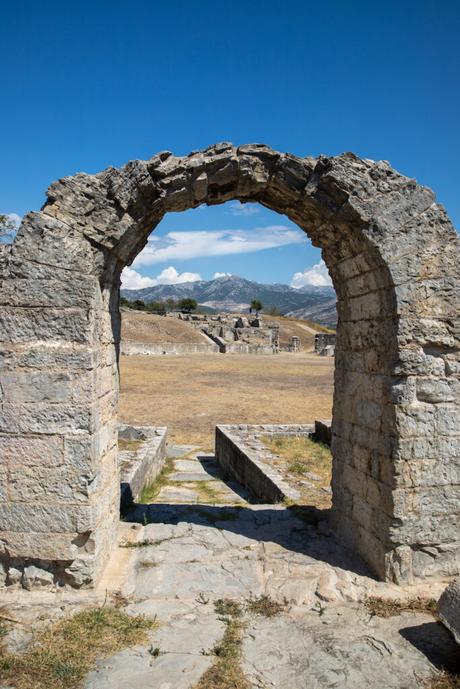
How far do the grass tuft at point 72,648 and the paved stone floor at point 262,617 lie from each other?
0.38 ft

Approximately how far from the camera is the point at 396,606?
4387mm

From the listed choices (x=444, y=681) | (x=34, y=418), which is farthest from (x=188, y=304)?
(x=444, y=681)

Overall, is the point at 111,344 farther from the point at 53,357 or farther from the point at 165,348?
the point at 165,348

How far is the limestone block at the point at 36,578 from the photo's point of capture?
177 inches

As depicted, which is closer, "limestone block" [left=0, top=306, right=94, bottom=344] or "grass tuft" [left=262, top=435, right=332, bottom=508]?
"limestone block" [left=0, top=306, right=94, bottom=344]

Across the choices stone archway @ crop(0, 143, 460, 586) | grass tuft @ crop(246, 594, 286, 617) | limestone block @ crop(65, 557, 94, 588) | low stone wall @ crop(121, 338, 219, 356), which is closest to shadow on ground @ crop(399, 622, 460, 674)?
stone archway @ crop(0, 143, 460, 586)

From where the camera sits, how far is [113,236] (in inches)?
181

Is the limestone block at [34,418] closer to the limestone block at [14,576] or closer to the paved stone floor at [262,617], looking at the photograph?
the limestone block at [14,576]

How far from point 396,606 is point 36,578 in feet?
10.7

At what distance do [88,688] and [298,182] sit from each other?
4.56 meters

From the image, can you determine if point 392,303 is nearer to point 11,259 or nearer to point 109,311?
point 109,311

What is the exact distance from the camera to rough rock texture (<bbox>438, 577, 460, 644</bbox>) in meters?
3.66

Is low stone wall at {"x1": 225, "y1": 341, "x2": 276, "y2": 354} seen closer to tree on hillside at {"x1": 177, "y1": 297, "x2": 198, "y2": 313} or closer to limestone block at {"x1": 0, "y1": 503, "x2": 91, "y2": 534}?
limestone block at {"x1": 0, "y1": 503, "x2": 91, "y2": 534}

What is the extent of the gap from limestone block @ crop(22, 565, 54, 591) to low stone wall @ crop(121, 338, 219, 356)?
3364 centimetres
